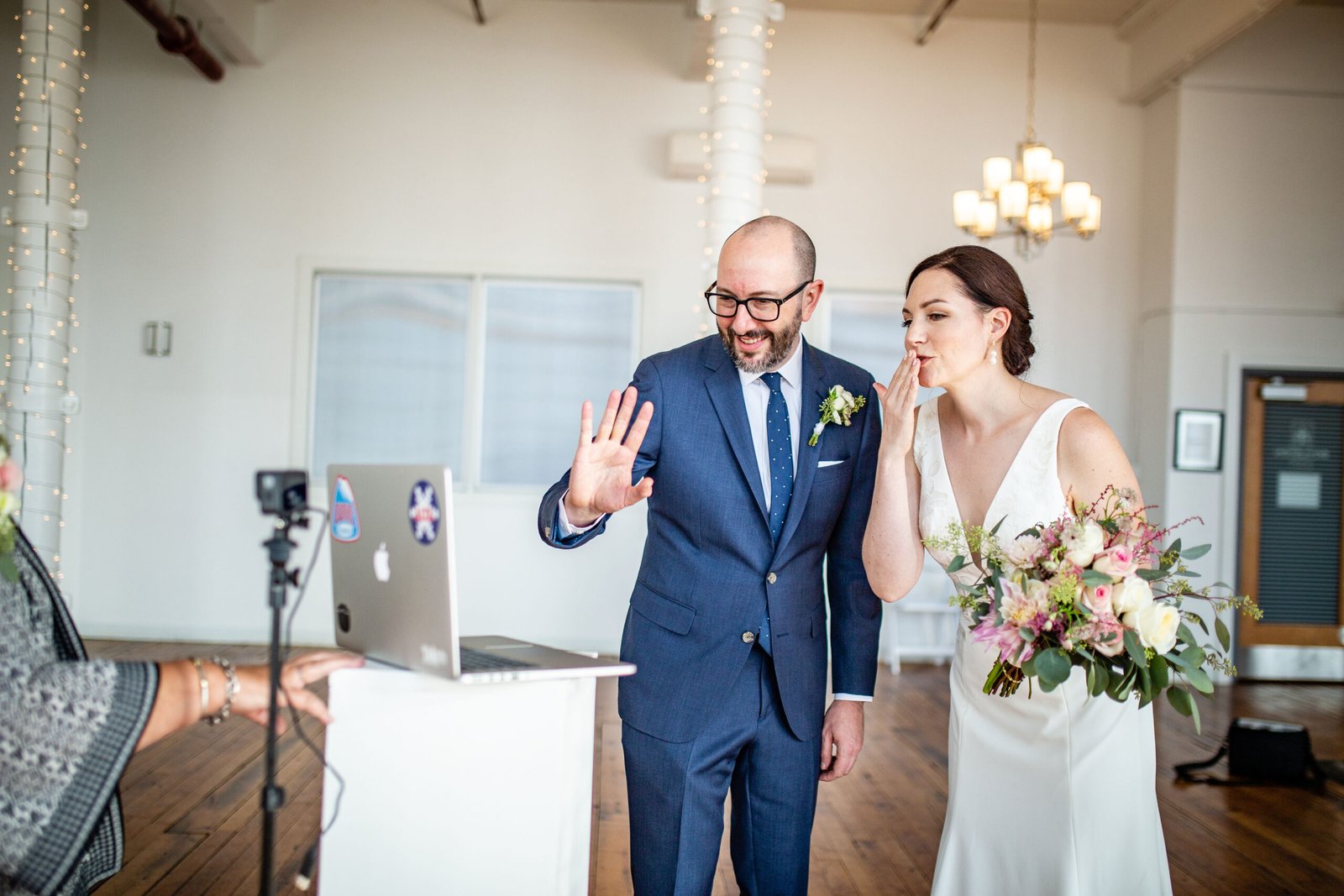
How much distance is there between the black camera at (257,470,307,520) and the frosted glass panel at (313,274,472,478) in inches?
223

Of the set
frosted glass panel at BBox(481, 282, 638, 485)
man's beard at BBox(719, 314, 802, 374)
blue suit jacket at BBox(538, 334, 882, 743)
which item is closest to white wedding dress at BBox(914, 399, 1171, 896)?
blue suit jacket at BBox(538, 334, 882, 743)

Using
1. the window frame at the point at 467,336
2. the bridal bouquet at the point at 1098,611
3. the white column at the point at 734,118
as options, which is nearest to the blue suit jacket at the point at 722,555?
the bridal bouquet at the point at 1098,611

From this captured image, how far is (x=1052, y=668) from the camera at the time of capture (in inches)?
64.9

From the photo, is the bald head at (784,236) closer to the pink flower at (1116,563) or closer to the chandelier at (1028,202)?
the pink flower at (1116,563)

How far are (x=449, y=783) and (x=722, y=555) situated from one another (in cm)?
71

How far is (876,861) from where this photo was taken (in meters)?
3.41

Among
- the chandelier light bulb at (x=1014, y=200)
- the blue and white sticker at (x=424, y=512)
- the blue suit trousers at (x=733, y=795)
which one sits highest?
the chandelier light bulb at (x=1014, y=200)

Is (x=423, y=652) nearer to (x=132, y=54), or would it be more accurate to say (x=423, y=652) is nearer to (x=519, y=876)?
(x=519, y=876)

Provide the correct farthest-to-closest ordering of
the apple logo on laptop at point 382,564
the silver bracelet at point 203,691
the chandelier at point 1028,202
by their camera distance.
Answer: the chandelier at point 1028,202, the apple logo on laptop at point 382,564, the silver bracelet at point 203,691

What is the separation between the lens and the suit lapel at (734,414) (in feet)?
6.51

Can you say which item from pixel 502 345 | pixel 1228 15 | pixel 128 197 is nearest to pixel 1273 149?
pixel 1228 15

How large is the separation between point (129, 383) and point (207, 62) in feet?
7.20

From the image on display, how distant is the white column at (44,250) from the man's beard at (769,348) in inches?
184

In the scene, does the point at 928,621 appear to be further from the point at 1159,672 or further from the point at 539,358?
the point at 1159,672
